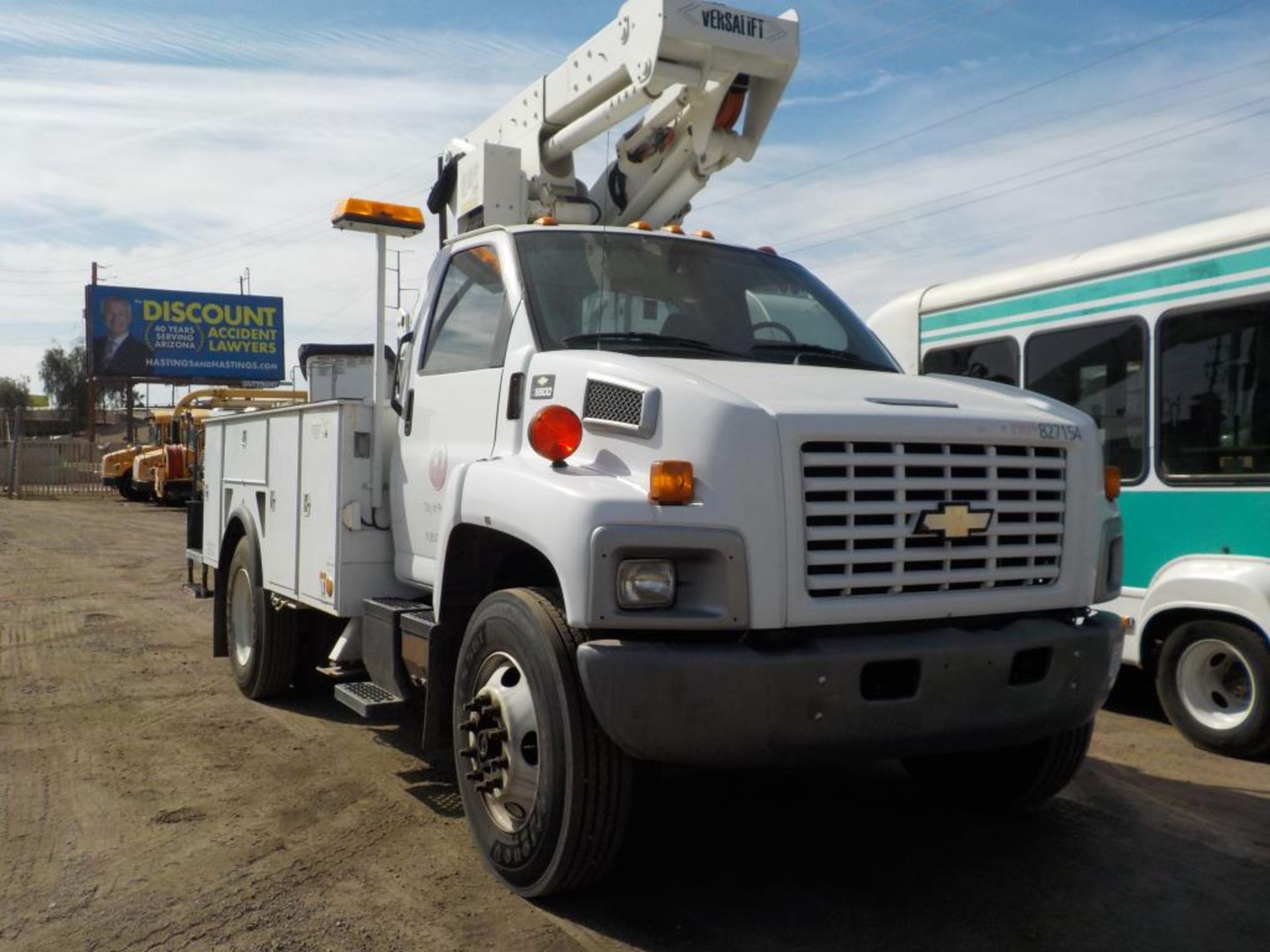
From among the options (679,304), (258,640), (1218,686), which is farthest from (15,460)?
(1218,686)

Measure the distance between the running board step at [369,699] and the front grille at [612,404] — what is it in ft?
6.10

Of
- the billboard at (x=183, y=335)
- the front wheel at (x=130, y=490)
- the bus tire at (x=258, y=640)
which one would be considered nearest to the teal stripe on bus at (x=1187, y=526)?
the bus tire at (x=258, y=640)

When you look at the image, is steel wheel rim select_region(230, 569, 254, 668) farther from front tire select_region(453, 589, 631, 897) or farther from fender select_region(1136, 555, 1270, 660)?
fender select_region(1136, 555, 1270, 660)

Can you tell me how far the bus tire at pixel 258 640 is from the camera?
687 centimetres

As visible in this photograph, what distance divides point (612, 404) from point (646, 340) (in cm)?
69

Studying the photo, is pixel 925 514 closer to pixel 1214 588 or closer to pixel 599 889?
pixel 599 889

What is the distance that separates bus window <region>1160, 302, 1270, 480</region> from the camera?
20.6 feet

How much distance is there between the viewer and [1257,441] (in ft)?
20.6

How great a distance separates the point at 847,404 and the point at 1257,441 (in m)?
3.63

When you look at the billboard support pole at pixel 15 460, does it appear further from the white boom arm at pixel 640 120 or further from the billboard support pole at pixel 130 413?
the white boom arm at pixel 640 120

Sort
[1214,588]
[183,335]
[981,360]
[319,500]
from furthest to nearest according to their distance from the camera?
[183,335] → [981,360] → [1214,588] → [319,500]

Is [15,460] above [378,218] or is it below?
below

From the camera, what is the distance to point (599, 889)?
4.04 meters

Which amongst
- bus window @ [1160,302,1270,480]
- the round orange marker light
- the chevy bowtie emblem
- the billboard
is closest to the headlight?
the round orange marker light
